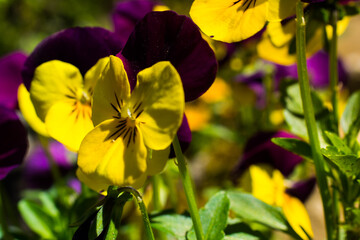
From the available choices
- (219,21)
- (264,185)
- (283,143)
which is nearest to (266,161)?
(264,185)

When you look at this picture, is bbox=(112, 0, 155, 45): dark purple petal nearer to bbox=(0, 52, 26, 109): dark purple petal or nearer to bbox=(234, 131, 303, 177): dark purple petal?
bbox=(0, 52, 26, 109): dark purple petal

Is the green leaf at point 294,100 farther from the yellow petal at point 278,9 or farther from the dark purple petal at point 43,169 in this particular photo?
the dark purple petal at point 43,169

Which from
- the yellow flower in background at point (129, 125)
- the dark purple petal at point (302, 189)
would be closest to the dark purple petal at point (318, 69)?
the dark purple petal at point (302, 189)

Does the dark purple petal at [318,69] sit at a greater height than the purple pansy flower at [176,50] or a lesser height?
lesser

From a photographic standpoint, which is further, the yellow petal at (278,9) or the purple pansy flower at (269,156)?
the purple pansy flower at (269,156)

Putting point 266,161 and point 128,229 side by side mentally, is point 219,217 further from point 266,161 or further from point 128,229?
point 128,229

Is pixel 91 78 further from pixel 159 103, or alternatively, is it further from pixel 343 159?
pixel 343 159

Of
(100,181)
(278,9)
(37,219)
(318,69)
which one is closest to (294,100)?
(278,9)
